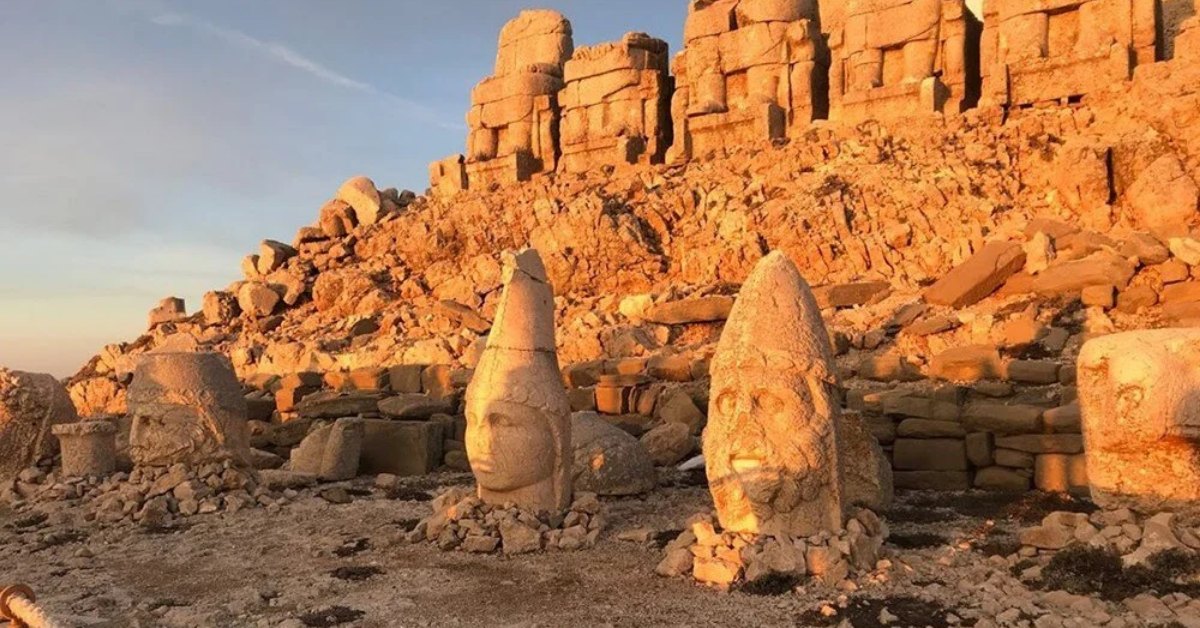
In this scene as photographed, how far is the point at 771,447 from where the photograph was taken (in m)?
6.86

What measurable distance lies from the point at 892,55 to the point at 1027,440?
14.6 metres

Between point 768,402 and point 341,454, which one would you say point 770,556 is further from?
point 341,454

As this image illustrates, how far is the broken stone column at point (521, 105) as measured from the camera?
26.5 metres

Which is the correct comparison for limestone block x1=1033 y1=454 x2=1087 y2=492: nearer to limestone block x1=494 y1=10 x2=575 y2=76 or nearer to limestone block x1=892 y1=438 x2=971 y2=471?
limestone block x1=892 y1=438 x2=971 y2=471

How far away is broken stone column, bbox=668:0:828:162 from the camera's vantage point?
74.4ft

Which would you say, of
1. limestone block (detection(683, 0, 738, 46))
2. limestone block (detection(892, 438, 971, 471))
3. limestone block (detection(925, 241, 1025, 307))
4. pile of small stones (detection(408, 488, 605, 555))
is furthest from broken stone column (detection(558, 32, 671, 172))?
pile of small stones (detection(408, 488, 605, 555))

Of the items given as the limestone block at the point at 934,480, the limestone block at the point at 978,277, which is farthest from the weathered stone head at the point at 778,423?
the limestone block at the point at 978,277

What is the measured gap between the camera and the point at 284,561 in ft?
25.5

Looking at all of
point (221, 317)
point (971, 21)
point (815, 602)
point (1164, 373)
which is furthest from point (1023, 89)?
point (221, 317)

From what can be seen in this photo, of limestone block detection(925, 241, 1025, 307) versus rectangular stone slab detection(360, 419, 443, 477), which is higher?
limestone block detection(925, 241, 1025, 307)

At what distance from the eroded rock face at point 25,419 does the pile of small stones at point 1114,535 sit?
11.0 meters

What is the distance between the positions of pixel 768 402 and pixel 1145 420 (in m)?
3.19

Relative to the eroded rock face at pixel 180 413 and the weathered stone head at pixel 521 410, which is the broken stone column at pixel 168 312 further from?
the weathered stone head at pixel 521 410

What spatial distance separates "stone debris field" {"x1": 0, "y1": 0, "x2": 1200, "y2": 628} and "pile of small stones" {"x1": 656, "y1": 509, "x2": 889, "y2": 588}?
4cm
